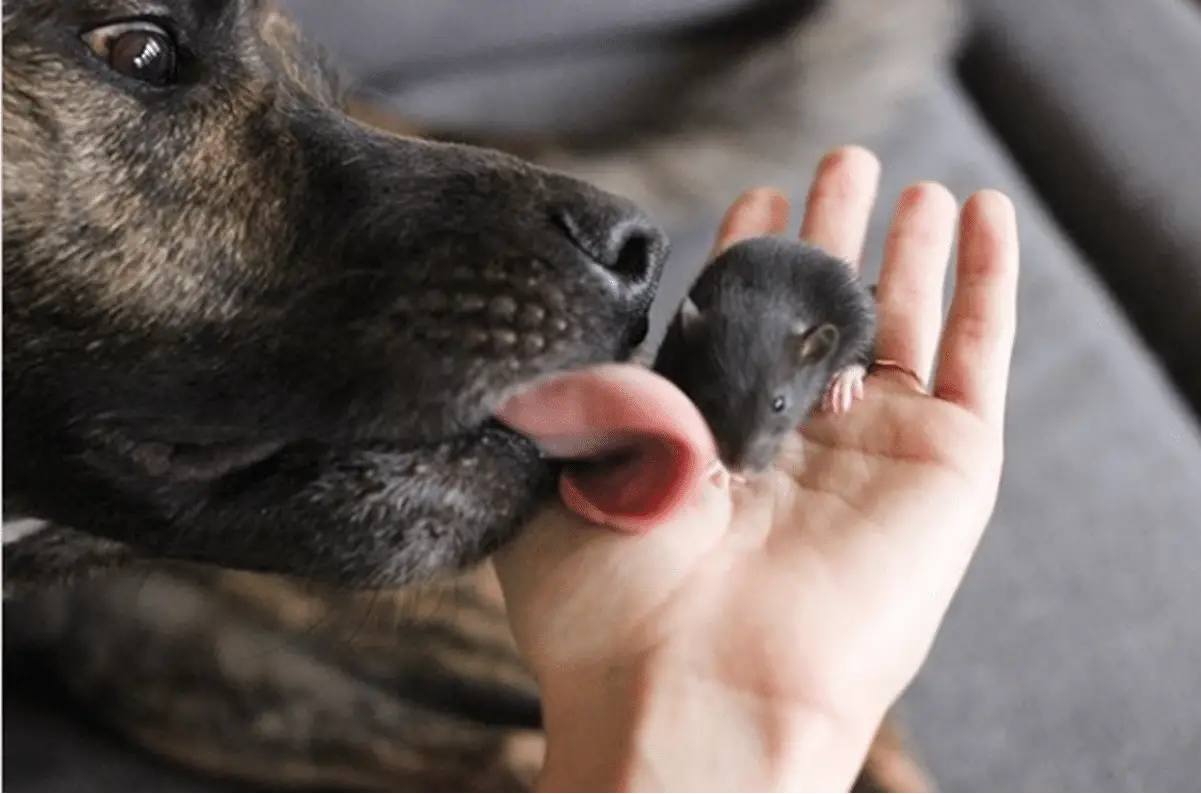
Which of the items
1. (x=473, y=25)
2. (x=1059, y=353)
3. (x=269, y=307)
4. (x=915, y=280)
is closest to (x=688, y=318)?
(x=915, y=280)

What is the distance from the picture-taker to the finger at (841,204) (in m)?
1.56

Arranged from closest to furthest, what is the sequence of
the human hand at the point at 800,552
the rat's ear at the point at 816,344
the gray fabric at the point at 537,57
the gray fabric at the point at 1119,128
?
the human hand at the point at 800,552 < the rat's ear at the point at 816,344 < the gray fabric at the point at 1119,128 < the gray fabric at the point at 537,57

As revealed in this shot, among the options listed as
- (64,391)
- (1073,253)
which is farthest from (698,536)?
(1073,253)

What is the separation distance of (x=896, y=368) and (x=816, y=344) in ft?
0.51

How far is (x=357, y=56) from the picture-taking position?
225 cm

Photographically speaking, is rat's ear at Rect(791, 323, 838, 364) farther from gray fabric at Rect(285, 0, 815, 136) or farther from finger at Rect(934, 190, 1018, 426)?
gray fabric at Rect(285, 0, 815, 136)

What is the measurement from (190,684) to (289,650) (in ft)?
0.40

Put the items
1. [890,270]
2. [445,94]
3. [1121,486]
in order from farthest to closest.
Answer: [445,94] < [1121,486] < [890,270]

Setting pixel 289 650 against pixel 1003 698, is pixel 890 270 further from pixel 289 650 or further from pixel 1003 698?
pixel 289 650

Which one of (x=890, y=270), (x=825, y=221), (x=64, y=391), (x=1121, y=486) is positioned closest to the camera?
(x=64, y=391)

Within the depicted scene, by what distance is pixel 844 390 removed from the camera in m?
1.30

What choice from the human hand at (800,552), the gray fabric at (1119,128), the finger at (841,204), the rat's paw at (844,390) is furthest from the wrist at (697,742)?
the gray fabric at (1119,128)

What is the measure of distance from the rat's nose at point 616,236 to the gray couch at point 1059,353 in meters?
0.79

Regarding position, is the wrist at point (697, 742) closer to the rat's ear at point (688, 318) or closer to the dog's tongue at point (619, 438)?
the dog's tongue at point (619, 438)
